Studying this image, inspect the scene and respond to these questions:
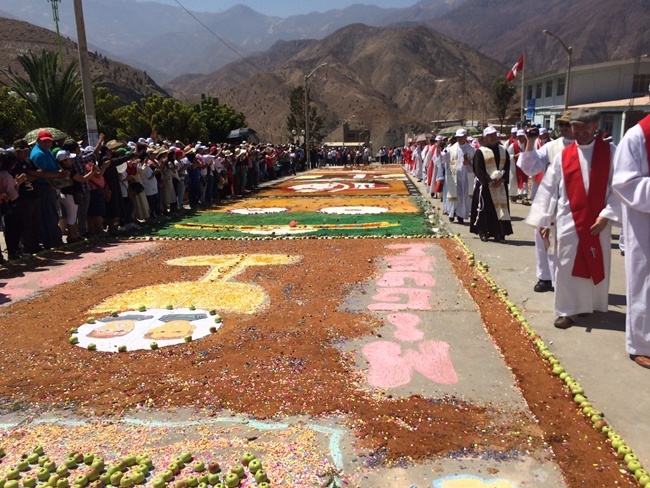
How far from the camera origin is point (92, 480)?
3.17m

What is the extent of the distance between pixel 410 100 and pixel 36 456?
448ft

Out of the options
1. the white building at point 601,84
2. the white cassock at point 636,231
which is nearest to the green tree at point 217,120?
the white building at point 601,84

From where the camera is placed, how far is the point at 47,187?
367 inches

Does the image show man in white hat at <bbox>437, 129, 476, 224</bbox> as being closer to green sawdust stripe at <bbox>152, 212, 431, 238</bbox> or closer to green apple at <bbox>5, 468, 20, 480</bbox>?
green sawdust stripe at <bbox>152, 212, 431, 238</bbox>

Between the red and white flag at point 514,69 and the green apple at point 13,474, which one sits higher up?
the red and white flag at point 514,69

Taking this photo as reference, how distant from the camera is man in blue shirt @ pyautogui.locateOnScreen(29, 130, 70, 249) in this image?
9195mm

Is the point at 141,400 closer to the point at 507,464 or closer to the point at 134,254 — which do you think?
the point at 507,464

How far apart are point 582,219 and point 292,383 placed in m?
3.26

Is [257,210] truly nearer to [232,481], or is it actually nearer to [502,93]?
[232,481]

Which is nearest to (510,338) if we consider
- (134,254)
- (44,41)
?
(134,254)

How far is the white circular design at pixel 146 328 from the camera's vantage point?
5.27 m

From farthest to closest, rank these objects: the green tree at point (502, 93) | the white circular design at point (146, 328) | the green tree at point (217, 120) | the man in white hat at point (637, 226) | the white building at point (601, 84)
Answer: the green tree at point (502, 93) → the white building at point (601, 84) → the green tree at point (217, 120) → the white circular design at point (146, 328) → the man in white hat at point (637, 226)

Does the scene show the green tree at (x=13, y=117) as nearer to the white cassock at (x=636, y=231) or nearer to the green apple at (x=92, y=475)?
the green apple at (x=92, y=475)

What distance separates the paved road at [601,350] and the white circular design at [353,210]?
627 centimetres
